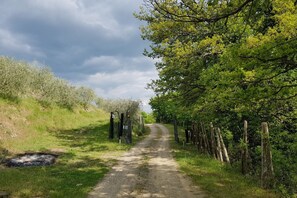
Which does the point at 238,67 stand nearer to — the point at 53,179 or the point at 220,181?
the point at 220,181

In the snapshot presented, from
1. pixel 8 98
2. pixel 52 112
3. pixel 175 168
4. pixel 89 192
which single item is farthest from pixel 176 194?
pixel 52 112

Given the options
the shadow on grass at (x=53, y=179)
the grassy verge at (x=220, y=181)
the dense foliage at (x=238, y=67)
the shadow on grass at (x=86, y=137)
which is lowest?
the grassy verge at (x=220, y=181)

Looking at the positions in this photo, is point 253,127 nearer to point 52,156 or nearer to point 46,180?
point 46,180

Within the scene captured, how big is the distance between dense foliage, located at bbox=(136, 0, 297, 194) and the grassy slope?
7.31m

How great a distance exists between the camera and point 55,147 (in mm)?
23109

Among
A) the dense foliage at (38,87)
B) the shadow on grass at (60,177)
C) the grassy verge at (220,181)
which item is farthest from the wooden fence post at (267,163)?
the dense foliage at (38,87)

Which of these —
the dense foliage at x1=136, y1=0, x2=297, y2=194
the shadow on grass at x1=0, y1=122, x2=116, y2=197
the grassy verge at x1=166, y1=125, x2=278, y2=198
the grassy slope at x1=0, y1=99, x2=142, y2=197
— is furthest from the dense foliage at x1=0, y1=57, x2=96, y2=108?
the grassy verge at x1=166, y1=125, x2=278, y2=198

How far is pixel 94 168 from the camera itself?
16828 millimetres

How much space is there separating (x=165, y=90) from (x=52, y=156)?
395 inches

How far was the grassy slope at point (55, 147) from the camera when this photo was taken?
40.7 feet

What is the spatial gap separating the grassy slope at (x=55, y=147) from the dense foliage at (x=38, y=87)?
1.52 metres

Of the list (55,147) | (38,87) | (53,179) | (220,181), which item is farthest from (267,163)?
(38,87)

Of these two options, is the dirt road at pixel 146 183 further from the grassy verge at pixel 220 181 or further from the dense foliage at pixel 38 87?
the dense foliage at pixel 38 87

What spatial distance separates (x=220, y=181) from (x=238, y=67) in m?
5.97
